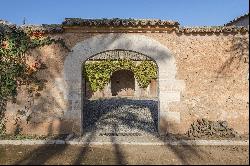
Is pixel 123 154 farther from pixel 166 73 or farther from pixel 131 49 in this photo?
pixel 131 49

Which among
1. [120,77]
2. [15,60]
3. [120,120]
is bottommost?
[120,120]

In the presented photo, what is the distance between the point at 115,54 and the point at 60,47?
1693 centimetres

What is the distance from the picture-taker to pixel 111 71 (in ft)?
90.7

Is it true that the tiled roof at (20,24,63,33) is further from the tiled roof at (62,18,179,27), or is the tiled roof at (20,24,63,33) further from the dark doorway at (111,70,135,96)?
the dark doorway at (111,70,135,96)

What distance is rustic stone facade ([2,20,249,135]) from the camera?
A: 1127cm

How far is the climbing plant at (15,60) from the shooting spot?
1117 cm

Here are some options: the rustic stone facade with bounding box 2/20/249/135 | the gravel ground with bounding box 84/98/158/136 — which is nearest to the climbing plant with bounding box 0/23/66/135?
the rustic stone facade with bounding box 2/20/249/135

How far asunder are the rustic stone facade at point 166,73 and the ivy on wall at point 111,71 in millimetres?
15809

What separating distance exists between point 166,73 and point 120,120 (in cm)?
342

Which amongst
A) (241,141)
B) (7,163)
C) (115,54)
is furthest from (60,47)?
(115,54)

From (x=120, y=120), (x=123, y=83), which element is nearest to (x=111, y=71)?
(x=123, y=83)

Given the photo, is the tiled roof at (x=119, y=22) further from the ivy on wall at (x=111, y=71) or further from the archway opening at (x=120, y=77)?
the ivy on wall at (x=111, y=71)

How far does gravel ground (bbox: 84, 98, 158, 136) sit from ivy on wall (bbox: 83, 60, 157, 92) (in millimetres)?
10322

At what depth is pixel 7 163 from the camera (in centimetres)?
798
